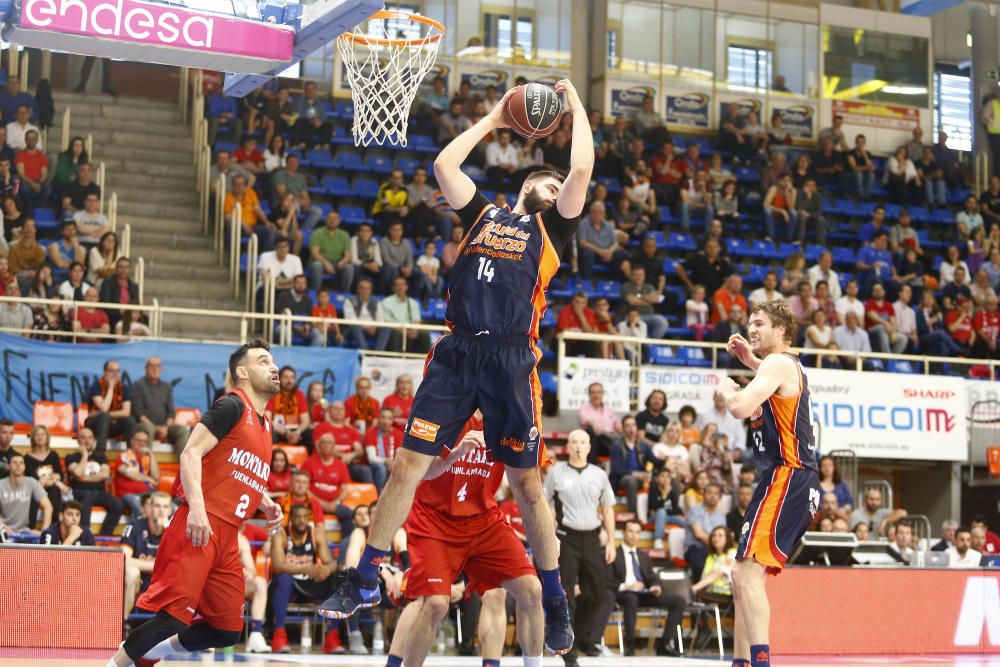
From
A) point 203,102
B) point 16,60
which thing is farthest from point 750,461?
point 16,60

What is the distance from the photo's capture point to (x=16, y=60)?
62.4ft

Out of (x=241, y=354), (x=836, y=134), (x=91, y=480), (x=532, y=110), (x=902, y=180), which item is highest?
(x=836, y=134)

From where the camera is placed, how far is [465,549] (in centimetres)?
730

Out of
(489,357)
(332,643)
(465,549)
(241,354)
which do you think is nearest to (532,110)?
(489,357)

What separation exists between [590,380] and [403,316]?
2567 mm

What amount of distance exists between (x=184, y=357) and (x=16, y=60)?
7.19 metres

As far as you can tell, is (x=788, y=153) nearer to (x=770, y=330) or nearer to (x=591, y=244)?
(x=591, y=244)

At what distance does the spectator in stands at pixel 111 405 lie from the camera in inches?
535

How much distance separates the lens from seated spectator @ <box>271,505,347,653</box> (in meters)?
12.1

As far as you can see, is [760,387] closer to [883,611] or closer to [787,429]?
[787,429]

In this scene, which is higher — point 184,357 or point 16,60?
point 16,60

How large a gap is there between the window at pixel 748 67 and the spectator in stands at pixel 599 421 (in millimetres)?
12009

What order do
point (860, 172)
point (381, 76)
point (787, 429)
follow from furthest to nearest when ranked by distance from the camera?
1. point (860, 172)
2. point (381, 76)
3. point (787, 429)

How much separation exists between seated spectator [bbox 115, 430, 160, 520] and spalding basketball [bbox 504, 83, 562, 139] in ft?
26.8
